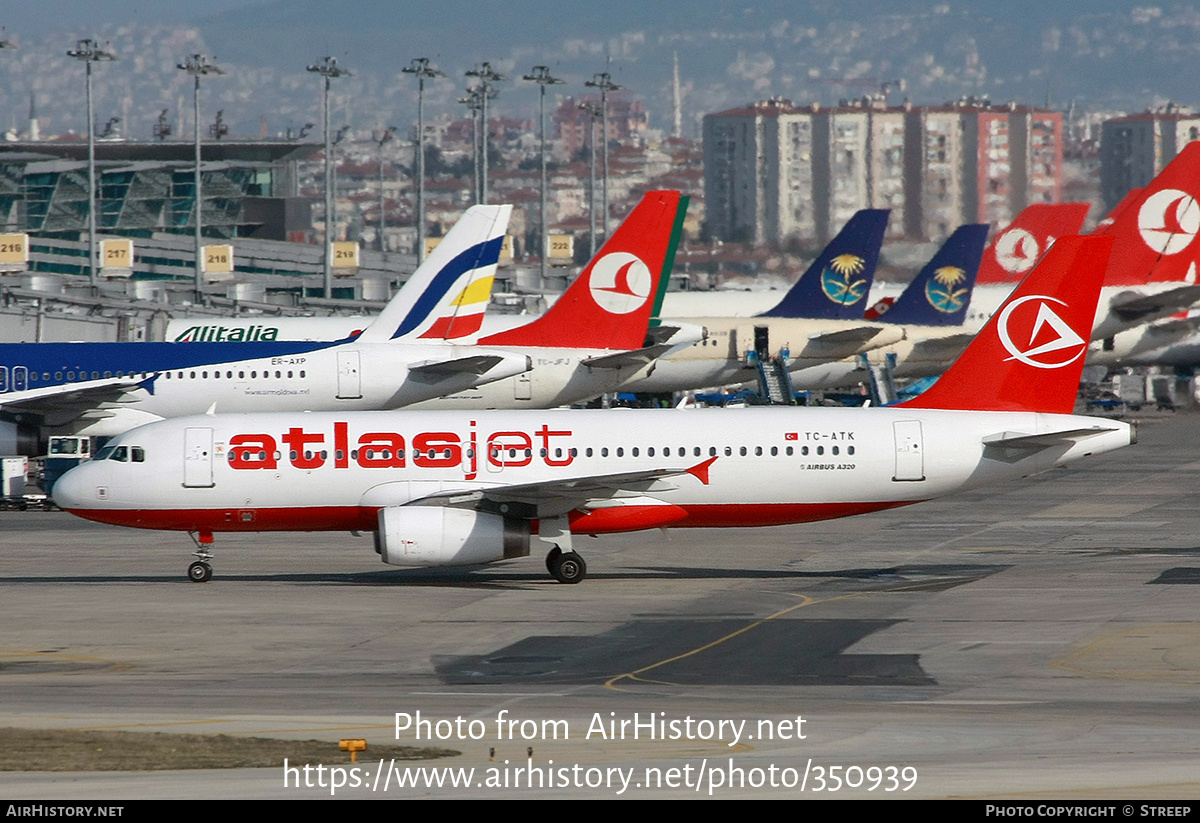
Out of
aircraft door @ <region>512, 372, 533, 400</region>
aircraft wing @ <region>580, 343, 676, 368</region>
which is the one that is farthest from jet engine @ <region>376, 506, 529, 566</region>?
aircraft door @ <region>512, 372, 533, 400</region>

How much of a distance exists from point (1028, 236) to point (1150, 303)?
85.5ft

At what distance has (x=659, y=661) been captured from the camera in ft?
90.8

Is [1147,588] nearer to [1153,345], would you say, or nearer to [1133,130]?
[1153,345]

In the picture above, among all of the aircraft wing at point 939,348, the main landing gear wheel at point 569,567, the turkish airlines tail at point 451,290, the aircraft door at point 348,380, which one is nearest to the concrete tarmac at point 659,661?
the main landing gear wheel at point 569,567

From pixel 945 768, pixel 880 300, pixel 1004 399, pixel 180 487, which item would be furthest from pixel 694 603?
pixel 880 300

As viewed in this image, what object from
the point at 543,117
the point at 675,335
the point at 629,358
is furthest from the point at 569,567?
the point at 543,117

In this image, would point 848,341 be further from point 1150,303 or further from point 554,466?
point 554,466

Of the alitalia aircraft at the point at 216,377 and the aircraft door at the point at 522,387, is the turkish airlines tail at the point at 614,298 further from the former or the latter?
the alitalia aircraft at the point at 216,377

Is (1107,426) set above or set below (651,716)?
above

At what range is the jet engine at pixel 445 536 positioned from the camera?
3478cm

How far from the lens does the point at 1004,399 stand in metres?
37.5

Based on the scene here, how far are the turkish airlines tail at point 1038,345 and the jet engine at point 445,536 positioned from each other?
9.80m

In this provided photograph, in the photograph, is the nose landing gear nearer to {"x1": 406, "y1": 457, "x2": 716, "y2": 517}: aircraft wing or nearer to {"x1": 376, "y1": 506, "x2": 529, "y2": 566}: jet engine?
{"x1": 376, "y1": 506, "x2": 529, "y2": 566}: jet engine

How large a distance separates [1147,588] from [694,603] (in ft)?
30.3
